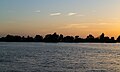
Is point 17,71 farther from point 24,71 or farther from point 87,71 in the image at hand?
point 87,71

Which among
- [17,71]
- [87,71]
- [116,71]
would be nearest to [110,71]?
[116,71]

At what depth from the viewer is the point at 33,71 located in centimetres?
4034

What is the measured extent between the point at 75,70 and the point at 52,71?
3.75 metres

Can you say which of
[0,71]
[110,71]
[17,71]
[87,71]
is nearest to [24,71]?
[17,71]

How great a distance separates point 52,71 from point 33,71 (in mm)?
2856

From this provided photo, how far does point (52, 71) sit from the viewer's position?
4103 cm

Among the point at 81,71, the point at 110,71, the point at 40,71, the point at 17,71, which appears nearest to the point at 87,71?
the point at 81,71

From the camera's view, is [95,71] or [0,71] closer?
[0,71]

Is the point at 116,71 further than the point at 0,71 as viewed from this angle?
Yes

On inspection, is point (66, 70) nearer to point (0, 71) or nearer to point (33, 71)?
point (33, 71)

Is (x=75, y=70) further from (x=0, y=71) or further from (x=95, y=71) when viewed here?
(x=0, y=71)

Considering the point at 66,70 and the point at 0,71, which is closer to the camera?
the point at 0,71

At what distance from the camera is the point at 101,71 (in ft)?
137

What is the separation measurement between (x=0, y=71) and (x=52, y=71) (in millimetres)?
7600
